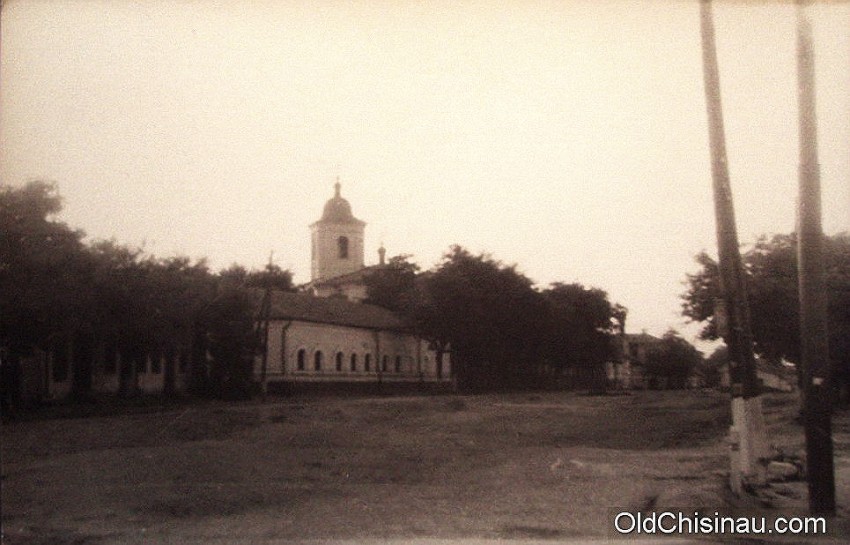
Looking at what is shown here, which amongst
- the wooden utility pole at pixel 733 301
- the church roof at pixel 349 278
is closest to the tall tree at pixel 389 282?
the church roof at pixel 349 278

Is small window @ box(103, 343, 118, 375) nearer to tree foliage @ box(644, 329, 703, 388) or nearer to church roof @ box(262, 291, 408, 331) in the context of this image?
church roof @ box(262, 291, 408, 331)

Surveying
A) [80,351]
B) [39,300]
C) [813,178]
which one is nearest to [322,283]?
[80,351]

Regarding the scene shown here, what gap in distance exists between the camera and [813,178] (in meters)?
9.66

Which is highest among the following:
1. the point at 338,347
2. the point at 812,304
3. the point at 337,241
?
the point at 337,241

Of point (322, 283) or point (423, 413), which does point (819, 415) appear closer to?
point (423, 413)

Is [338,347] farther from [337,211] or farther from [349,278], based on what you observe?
[337,211]

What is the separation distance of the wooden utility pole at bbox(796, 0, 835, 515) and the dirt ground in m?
0.53

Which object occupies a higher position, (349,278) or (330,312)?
(349,278)

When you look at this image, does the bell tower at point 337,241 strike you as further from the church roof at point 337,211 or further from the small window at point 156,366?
the small window at point 156,366

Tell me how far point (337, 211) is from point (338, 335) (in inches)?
876

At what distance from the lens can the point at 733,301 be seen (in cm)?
1121

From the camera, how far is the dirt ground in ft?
29.2

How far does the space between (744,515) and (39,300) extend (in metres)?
18.9

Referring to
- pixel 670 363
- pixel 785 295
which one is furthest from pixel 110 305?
pixel 670 363
